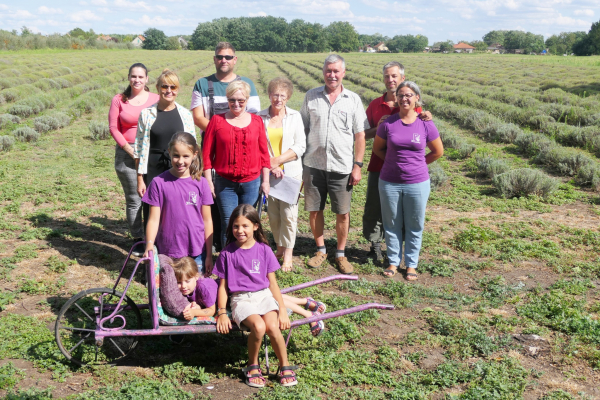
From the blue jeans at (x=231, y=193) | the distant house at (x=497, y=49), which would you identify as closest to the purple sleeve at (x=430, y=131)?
the blue jeans at (x=231, y=193)

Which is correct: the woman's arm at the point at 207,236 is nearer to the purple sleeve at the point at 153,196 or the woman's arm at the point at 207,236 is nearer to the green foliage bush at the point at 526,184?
the purple sleeve at the point at 153,196

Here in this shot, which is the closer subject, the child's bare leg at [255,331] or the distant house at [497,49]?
the child's bare leg at [255,331]

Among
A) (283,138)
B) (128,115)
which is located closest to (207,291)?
(283,138)

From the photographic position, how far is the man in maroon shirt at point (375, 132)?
18.6ft

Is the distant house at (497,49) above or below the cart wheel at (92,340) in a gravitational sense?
above

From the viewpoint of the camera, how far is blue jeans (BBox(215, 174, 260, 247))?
16.6 ft

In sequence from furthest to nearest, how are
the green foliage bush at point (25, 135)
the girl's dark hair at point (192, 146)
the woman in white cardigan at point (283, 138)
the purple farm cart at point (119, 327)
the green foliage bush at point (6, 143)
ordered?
the green foliage bush at point (25, 135)
the green foliage bush at point (6, 143)
the woman in white cardigan at point (283, 138)
the girl's dark hair at point (192, 146)
the purple farm cart at point (119, 327)

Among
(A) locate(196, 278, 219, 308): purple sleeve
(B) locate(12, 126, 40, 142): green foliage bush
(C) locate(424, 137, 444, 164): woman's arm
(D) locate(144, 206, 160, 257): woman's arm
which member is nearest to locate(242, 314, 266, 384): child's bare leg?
(A) locate(196, 278, 219, 308): purple sleeve

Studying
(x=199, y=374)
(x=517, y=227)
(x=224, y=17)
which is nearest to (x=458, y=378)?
(x=199, y=374)

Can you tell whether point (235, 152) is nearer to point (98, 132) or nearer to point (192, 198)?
point (192, 198)

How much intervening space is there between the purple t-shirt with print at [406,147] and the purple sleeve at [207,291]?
101 inches

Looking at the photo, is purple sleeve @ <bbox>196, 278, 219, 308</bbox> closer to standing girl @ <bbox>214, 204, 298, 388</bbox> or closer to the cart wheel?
standing girl @ <bbox>214, 204, 298, 388</bbox>

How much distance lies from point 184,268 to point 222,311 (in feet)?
1.82

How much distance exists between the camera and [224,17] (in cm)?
15588
